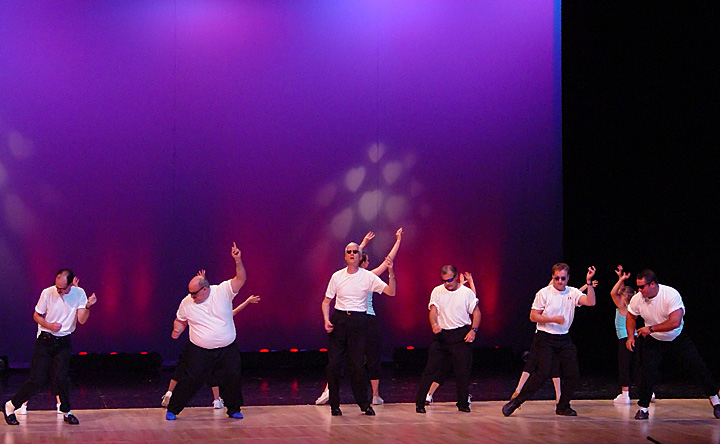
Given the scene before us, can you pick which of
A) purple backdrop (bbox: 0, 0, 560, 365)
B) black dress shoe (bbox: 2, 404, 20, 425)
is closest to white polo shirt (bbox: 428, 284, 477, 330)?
black dress shoe (bbox: 2, 404, 20, 425)

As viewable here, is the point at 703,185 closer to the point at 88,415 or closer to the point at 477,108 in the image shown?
the point at 477,108

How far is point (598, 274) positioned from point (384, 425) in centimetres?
570

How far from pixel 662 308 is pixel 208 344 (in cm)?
400

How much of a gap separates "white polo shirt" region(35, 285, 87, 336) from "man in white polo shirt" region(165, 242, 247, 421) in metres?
0.91

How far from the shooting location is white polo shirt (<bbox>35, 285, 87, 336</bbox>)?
743cm

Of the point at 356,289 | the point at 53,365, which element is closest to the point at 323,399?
the point at 356,289

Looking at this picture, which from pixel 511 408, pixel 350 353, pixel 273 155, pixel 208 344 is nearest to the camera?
pixel 208 344

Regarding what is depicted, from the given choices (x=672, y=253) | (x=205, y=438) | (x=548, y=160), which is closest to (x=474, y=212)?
(x=548, y=160)

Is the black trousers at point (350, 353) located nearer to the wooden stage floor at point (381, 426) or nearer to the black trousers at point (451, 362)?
the wooden stage floor at point (381, 426)

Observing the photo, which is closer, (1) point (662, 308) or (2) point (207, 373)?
(2) point (207, 373)

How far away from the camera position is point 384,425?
7387 mm

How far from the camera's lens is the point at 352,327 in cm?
820

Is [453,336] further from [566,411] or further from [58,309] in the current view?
[58,309]

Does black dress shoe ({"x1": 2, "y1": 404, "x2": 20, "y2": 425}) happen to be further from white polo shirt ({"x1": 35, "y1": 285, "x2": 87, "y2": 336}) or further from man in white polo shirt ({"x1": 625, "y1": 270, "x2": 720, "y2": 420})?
man in white polo shirt ({"x1": 625, "y1": 270, "x2": 720, "y2": 420})
